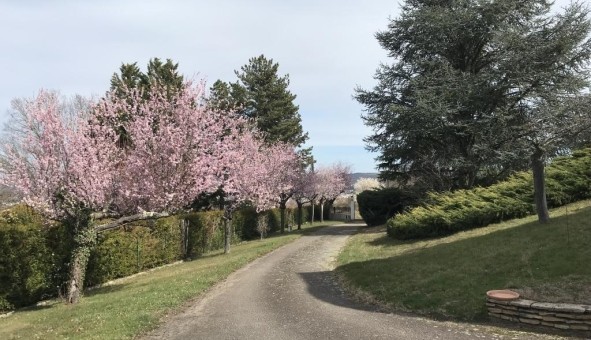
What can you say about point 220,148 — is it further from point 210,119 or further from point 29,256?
point 29,256

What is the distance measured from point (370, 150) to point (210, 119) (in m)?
Result: 11.6

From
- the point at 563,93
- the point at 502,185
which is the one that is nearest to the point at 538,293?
the point at 502,185

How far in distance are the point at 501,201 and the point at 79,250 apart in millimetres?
12613

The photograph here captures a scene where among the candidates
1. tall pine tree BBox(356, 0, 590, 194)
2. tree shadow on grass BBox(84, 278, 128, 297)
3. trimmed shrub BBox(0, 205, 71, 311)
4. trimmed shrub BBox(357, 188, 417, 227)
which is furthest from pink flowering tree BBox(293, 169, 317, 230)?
trimmed shrub BBox(0, 205, 71, 311)

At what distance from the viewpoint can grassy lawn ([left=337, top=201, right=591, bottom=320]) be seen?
7.74m

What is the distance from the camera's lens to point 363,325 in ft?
24.1

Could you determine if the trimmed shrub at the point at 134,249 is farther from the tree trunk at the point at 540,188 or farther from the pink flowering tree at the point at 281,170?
the tree trunk at the point at 540,188

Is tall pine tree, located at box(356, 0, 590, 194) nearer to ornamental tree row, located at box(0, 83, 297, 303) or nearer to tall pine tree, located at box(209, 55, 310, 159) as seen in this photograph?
ornamental tree row, located at box(0, 83, 297, 303)

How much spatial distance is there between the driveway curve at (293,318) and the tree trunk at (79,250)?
3.90 meters

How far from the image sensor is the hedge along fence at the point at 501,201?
573 inches

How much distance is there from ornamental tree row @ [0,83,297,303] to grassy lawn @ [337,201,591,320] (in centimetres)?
563

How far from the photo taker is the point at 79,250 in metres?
12.5

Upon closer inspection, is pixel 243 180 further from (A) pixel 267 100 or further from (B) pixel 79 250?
(A) pixel 267 100

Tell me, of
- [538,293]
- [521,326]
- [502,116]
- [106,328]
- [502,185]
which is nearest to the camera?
[521,326]
